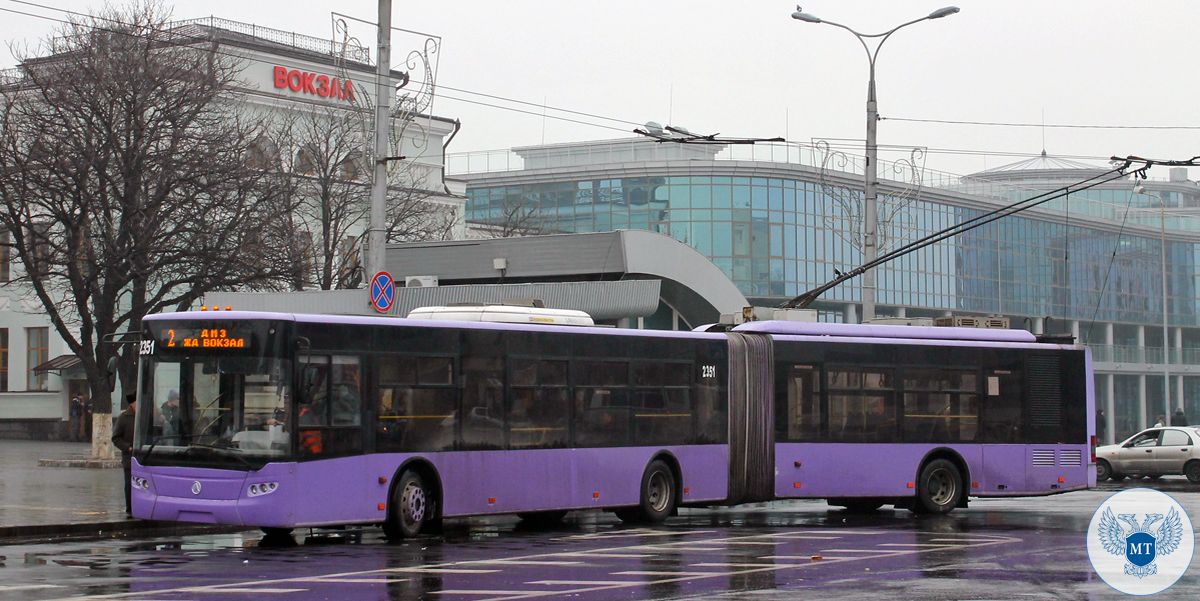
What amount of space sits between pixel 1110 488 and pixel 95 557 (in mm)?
23582

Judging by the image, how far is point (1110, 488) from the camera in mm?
33906

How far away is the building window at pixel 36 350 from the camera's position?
192ft

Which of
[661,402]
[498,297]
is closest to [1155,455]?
[498,297]

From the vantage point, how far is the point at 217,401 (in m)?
17.7

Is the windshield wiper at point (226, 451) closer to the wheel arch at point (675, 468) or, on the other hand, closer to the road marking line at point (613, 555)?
the road marking line at point (613, 555)

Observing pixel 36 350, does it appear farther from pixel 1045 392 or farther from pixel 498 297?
pixel 1045 392

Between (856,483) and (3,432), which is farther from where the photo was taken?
(3,432)

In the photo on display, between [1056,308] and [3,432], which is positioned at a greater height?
[1056,308]

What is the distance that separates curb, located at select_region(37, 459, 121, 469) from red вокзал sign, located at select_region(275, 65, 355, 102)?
27791 mm

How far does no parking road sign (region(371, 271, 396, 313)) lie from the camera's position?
72.5 ft

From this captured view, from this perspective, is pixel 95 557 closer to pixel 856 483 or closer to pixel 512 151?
pixel 856 483

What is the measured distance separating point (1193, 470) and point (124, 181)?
2300 centimetres

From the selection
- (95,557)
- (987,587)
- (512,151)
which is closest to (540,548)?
(95,557)

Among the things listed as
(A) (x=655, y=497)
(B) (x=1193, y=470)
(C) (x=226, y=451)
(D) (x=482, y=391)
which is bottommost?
(B) (x=1193, y=470)
